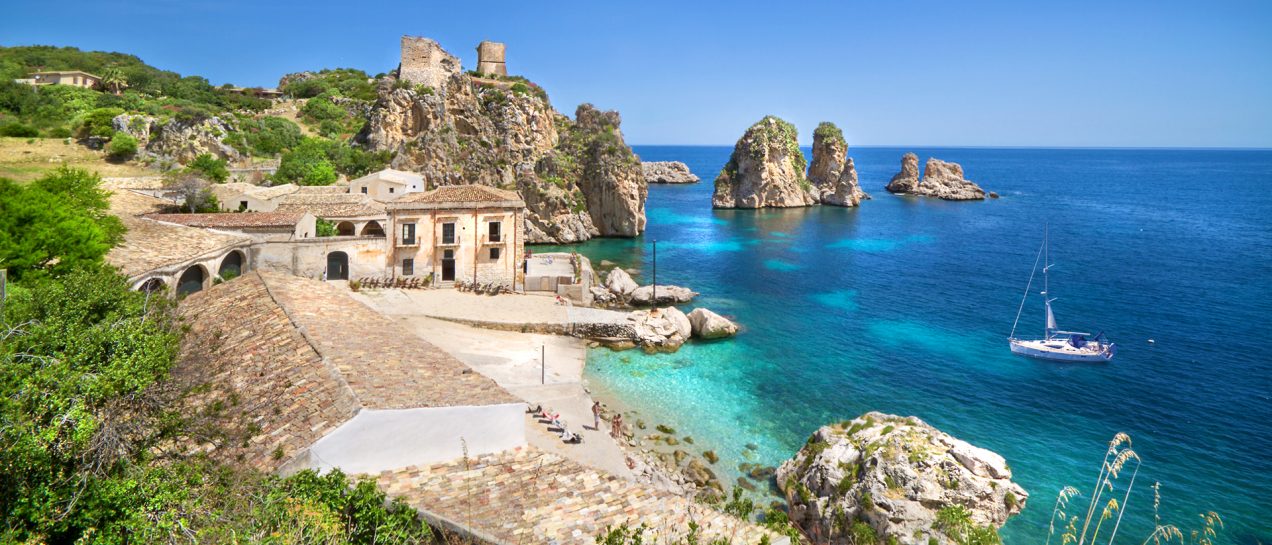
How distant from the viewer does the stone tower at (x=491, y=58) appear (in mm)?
75000

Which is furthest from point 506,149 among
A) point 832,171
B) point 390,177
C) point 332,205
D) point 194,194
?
point 832,171

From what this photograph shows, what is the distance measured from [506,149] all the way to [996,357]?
149ft

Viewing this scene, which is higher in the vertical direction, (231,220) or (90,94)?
(90,94)

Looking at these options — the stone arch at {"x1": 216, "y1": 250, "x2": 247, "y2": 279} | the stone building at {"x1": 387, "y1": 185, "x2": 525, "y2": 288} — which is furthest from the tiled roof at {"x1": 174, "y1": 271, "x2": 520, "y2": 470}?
the stone building at {"x1": 387, "y1": 185, "x2": 525, "y2": 288}

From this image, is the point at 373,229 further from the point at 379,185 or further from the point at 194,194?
the point at 194,194

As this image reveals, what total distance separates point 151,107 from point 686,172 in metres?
107

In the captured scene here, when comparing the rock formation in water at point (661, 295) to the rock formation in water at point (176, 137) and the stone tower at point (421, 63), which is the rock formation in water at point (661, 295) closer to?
the rock formation in water at point (176, 137)

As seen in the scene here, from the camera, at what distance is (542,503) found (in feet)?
35.2

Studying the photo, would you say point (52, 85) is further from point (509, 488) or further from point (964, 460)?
point (964, 460)

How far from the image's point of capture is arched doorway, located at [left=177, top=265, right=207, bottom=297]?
24.5 meters

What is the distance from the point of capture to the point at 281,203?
33656 mm

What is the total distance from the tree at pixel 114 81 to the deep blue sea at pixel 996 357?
50220mm

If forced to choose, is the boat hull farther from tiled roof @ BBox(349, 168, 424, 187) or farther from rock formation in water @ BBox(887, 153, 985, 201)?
rock formation in water @ BBox(887, 153, 985, 201)

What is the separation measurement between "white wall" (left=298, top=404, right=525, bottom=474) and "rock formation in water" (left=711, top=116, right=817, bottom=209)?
8146 centimetres
